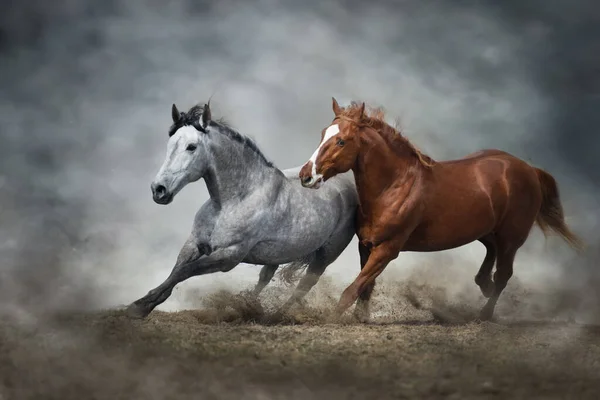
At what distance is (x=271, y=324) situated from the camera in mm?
5262

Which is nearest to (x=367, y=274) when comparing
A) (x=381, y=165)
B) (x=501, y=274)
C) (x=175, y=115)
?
(x=381, y=165)

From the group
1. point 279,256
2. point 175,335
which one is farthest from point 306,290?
point 175,335

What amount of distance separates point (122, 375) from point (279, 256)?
189 cm

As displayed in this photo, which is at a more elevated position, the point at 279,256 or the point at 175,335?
the point at 279,256

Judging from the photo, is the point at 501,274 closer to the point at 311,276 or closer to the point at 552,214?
the point at 552,214

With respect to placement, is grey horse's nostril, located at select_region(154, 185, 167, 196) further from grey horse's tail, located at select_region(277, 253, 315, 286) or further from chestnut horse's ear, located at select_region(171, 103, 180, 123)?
grey horse's tail, located at select_region(277, 253, 315, 286)

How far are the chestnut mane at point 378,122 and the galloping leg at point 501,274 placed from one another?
0.96 m

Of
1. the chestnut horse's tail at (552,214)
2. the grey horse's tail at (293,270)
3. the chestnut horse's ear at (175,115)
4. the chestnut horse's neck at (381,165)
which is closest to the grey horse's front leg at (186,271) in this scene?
the grey horse's tail at (293,270)

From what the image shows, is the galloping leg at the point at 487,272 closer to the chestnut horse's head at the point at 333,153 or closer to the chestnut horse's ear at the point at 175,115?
the chestnut horse's head at the point at 333,153

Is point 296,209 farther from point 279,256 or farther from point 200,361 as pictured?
point 200,361

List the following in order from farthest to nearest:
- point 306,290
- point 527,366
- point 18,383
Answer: point 306,290 < point 527,366 < point 18,383

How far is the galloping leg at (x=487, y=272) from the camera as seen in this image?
616 cm

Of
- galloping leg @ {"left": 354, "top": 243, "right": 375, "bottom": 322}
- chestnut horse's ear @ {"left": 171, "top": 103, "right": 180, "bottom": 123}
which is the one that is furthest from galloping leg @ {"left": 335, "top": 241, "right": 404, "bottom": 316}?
chestnut horse's ear @ {"left": 171, "top": 103, "right": 180, "bottom": 123}

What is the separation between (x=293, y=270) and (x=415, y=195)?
1.07 m
